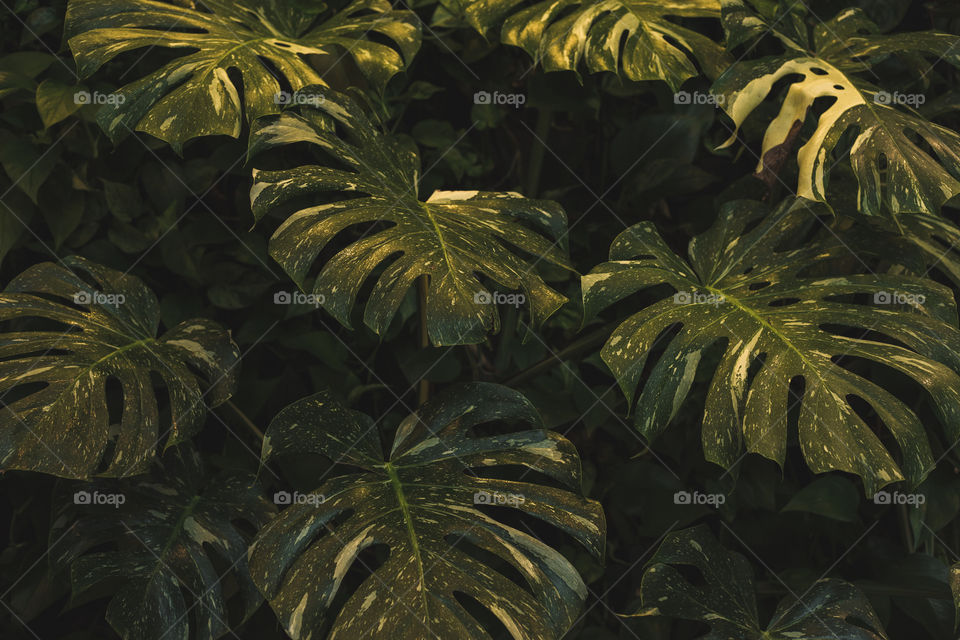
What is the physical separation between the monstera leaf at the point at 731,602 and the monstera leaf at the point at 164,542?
0.53m

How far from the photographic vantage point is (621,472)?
151 cm

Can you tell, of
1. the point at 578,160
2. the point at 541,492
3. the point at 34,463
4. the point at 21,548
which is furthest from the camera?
the point at 578,160

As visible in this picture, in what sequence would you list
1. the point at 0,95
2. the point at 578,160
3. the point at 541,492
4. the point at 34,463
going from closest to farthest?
the point at 34,463 < the point at 541,492 < the point at 0,95 < the point at 578,160

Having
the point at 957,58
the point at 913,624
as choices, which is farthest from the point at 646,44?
the point at 913,624

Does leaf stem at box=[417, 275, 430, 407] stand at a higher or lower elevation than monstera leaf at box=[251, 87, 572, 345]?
lower

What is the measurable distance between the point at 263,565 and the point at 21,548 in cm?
88

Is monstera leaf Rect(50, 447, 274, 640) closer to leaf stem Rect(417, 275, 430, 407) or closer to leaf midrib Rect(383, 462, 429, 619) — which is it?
leaf midrib Rect(383, 462, 429, 619)

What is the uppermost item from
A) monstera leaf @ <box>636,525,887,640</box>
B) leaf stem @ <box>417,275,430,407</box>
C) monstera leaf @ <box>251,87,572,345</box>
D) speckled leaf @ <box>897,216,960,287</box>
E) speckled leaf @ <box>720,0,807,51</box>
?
speckled leaf @ <box>720,0,807,51</box>

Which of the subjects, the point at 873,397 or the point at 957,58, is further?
the point at 957,58

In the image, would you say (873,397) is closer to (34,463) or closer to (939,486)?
(939,486)

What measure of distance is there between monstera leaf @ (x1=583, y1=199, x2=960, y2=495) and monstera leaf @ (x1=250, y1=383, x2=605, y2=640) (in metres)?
0.17

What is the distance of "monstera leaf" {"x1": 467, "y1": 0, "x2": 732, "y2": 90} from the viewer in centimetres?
110

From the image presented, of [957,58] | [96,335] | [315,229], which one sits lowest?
[96,335]

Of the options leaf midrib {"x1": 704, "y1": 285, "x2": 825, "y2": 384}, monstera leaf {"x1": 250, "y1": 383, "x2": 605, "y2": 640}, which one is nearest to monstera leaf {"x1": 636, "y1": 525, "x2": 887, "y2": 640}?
monstera leaf {"x1": 250, "y1": 383, "x2": 605, "y2": 640}
